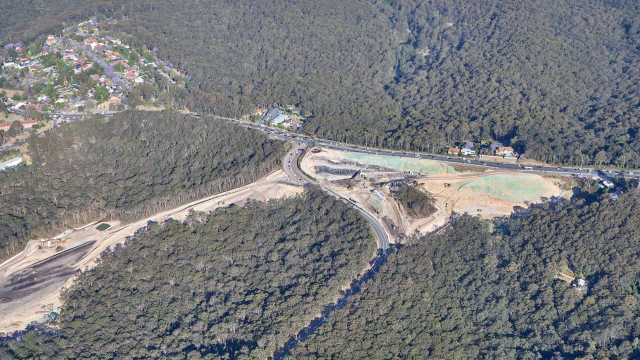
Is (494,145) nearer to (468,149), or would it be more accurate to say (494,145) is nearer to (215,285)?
(468,149)

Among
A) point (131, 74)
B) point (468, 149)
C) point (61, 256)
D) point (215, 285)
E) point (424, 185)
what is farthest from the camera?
point (131, 74)

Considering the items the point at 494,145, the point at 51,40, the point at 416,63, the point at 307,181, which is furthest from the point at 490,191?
the point at 51,40

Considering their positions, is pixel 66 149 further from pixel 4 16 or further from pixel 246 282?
pixel 4 16

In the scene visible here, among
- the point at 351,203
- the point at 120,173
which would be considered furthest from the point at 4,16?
the point at 351,203

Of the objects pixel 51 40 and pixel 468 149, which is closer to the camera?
pixel 468 149

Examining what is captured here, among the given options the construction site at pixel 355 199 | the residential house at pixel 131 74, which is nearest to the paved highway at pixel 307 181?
the construction site at pixel 355 199

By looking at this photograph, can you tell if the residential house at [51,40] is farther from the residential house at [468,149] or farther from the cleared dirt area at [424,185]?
the residential house at [468,149]

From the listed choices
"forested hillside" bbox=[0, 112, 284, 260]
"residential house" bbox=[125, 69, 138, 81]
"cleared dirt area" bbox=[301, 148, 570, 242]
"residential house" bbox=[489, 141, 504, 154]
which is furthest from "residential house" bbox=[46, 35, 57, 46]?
"residential house" bbox=[489, 141, 504, 154]

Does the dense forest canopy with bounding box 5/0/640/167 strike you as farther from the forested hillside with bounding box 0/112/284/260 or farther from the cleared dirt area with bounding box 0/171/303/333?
the cleared dirt area with bounding box 0/171/303/333
